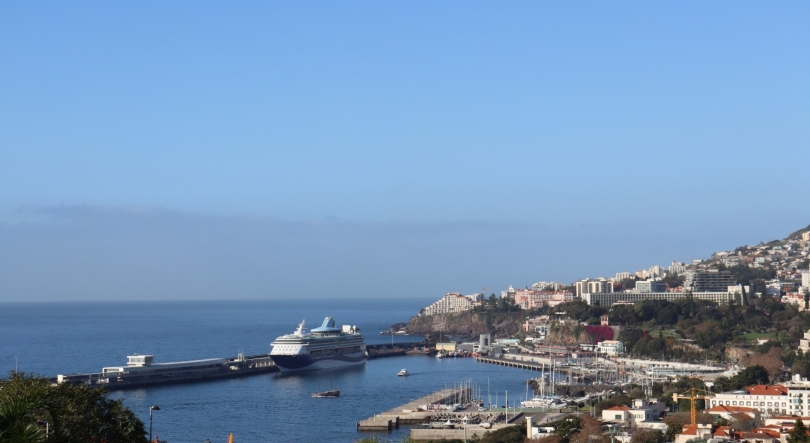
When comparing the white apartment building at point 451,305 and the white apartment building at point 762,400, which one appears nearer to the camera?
the white apartment building at point 762,400

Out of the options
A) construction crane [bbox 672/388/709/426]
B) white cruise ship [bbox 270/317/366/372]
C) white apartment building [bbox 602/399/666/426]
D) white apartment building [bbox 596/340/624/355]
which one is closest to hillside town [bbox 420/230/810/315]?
white apartment building [bbox 596/340/624/355]

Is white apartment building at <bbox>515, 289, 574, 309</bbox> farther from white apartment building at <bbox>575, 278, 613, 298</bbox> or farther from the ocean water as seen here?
the ocean water

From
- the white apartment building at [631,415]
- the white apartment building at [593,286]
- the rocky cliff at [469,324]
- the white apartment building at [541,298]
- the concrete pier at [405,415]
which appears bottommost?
the concrete pier at [405,415]

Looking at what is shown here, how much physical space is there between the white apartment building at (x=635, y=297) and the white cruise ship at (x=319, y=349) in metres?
23.3

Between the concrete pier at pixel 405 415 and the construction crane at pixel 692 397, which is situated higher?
the construction crane at pixel 692 397

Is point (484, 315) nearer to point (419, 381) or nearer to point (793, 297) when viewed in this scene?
point (793, 297)

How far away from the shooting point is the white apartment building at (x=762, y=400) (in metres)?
28.7

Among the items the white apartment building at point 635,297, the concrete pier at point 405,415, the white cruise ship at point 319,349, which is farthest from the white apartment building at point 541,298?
the concrete pier at point 405,415

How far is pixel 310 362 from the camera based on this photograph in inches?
2045

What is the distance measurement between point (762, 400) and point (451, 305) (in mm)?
65227

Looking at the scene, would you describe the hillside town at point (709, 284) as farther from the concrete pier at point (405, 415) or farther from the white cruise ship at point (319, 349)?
the concrete pier at point (405, 415)

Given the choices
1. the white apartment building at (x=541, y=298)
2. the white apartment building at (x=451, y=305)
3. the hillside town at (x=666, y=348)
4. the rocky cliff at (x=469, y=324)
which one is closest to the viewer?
the hillside town at (x=666, y=348)

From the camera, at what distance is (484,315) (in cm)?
8525

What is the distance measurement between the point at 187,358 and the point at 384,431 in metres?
29.5
